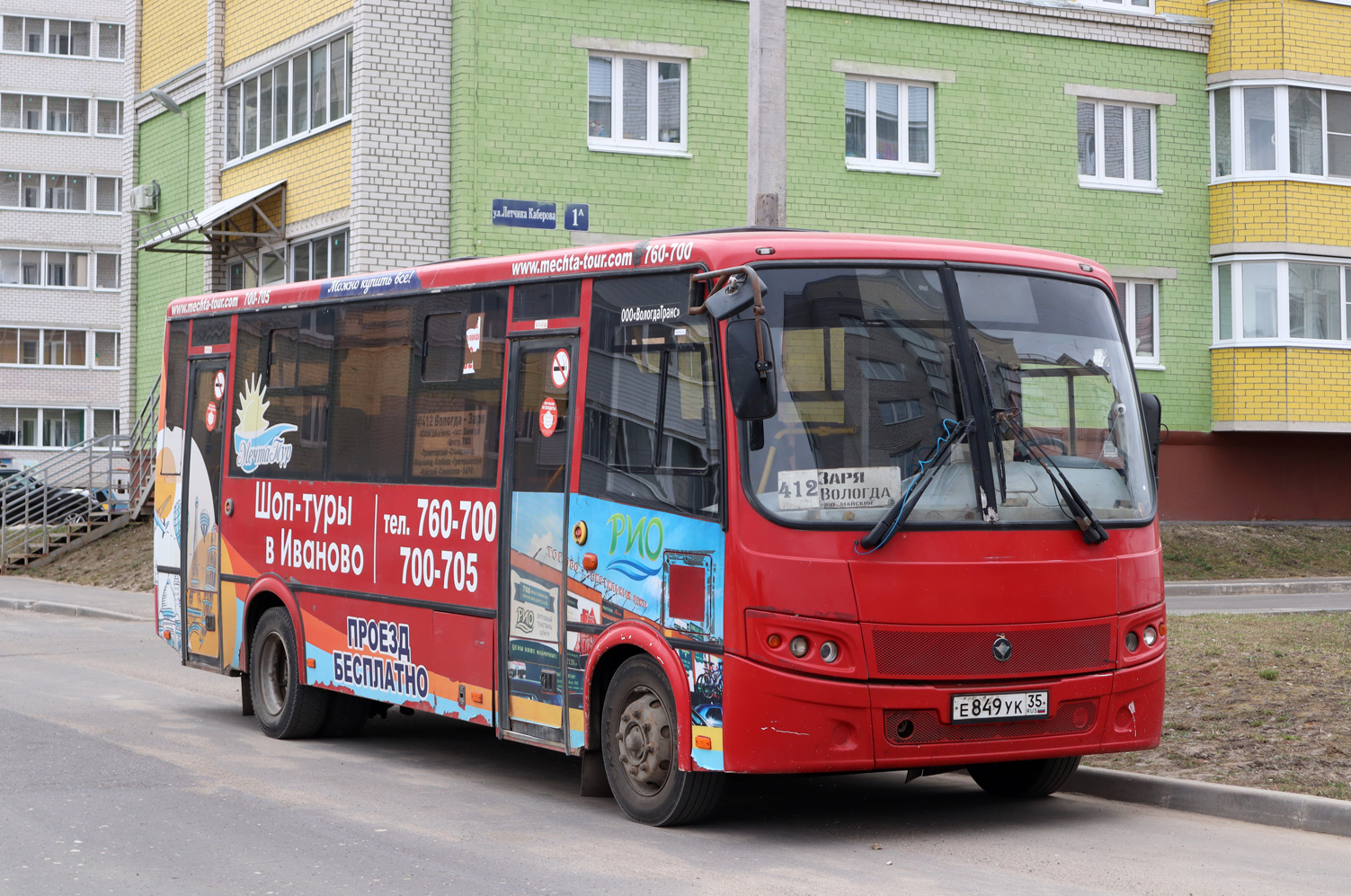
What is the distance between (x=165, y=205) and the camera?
32.2 meters

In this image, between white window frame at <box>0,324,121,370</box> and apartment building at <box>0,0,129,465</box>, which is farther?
apartment building at <box>0,0,129,465</box>

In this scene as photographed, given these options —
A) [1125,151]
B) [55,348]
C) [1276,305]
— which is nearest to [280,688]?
[1125,151]

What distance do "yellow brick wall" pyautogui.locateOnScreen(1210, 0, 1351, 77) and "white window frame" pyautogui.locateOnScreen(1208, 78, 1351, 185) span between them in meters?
0.27

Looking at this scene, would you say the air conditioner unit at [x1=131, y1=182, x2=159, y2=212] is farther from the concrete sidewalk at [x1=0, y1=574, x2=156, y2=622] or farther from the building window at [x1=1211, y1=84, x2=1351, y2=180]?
the building window at [x1=1211, y1=84, x2=1351, y2=180]

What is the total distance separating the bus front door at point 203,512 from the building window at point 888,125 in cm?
1516

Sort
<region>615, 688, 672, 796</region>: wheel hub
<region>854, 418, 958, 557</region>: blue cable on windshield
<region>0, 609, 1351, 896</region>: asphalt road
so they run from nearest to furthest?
1. <region>0, 609, 1351, 896</region>: asphalt road
2. <region>854, 418, 958, 557</region>: blue cable on windshield
3. <region>615, 688, 672, 796</region>: wheel hub

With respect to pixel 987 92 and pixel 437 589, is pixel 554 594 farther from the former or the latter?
pixel 987 92

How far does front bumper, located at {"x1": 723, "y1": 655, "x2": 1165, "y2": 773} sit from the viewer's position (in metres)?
7.33

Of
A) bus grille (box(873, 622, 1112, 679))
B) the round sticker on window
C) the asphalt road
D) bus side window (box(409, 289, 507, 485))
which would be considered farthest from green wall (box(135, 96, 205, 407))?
bus grille (box(873, 622, 1112, 679))

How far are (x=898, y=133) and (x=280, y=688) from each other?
17.5 m

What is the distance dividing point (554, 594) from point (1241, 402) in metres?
22.4

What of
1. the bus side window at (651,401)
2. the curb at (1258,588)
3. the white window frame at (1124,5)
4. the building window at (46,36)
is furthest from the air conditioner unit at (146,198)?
the building window at (46,36)

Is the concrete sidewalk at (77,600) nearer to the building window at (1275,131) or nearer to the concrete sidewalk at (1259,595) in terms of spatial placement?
the concrete sidewalk at (1259,595)

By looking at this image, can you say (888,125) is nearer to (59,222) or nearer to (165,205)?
(165,205)
